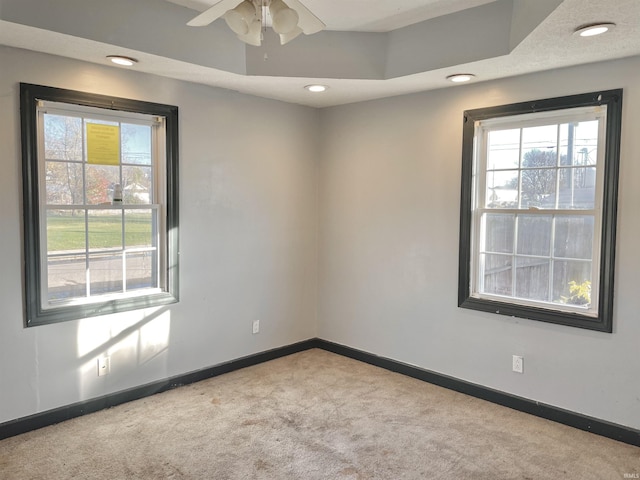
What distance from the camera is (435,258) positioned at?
12.3ft

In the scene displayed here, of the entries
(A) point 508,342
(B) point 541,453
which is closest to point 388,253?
(A) point 508,342

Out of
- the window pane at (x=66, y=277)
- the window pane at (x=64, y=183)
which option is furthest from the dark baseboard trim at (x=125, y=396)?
the window pane at (x=64, y=183)

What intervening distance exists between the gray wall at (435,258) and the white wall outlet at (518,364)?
0.12 feet

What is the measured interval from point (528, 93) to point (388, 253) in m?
1.66

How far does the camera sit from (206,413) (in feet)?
10.5

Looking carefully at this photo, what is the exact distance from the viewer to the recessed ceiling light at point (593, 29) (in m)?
2.25

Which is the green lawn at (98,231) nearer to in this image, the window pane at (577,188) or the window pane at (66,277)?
the window pane at (66,277)

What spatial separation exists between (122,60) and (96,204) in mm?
978

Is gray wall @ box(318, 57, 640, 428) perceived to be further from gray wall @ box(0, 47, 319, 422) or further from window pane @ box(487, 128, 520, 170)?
gray wall @ box(0, 47, 319, 422)

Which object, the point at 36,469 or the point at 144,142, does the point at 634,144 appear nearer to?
the point at 144,142

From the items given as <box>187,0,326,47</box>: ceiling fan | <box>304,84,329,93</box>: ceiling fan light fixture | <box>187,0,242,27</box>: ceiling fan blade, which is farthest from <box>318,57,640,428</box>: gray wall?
<box>187,0,242,27</box>: ceiling fan blade

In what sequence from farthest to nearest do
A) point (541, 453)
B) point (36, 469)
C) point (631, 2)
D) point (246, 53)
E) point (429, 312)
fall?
point (429, 312) < point (246, 53) < point (541, 453) < point (36, 469) < point (631, 2)

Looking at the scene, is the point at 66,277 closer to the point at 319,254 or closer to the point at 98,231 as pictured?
the point at 98,231

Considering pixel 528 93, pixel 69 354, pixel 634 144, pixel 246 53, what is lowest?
pixel 69 354
